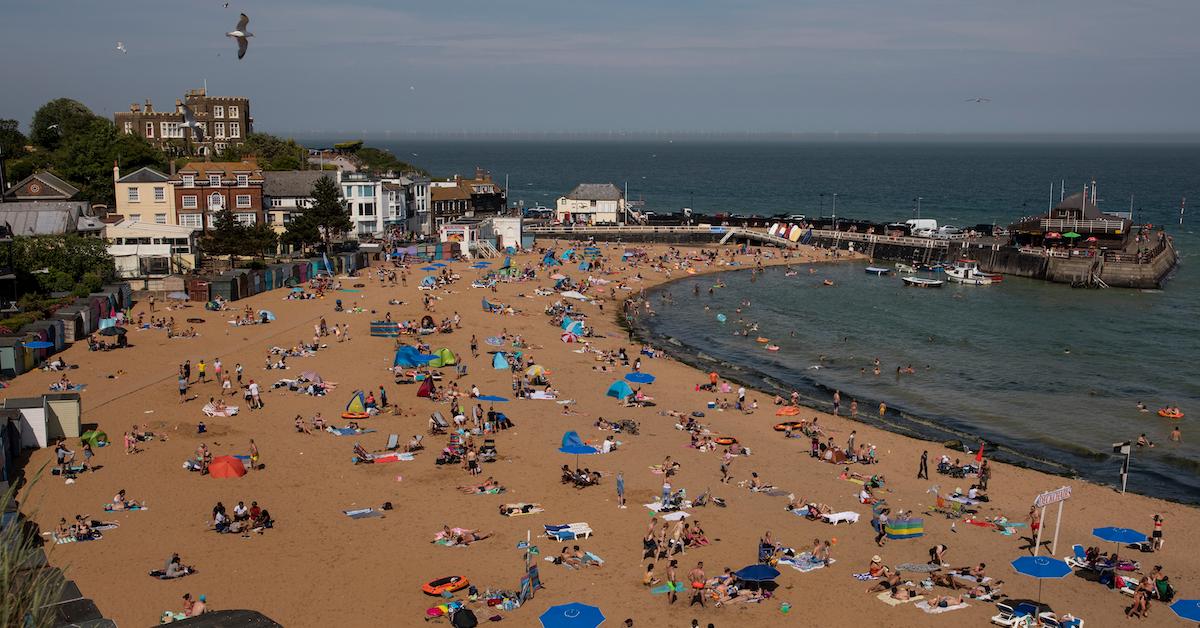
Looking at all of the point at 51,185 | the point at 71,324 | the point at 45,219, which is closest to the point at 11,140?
the point at 51,185

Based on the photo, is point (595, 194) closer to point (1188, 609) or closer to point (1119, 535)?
point (1119, 535)

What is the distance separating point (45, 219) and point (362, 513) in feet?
127

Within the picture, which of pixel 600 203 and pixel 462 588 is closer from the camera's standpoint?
pixel 462 588

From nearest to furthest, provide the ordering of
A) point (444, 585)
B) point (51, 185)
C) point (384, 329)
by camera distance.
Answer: point (444, 585)
point (384, 329)
point (51, 185)

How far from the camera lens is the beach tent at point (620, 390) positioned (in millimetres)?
33375

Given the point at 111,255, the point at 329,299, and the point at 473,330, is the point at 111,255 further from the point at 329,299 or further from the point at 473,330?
the point at 473,330

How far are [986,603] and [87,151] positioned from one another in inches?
2700

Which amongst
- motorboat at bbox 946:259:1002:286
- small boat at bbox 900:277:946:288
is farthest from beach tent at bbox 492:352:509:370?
motorboat at bbox 946:259:1002:286

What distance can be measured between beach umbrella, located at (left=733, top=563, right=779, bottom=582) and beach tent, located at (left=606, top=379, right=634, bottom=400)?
14472mm

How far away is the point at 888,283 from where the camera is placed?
6725 cm

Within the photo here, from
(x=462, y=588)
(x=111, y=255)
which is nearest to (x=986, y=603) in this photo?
(x=462, y=588)

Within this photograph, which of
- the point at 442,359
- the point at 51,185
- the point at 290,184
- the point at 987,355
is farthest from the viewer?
the point at 290,184

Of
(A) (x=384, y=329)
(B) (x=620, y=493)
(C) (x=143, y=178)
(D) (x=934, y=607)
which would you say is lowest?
(D) (x=934, y=607)

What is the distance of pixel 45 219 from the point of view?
→ 169ft
